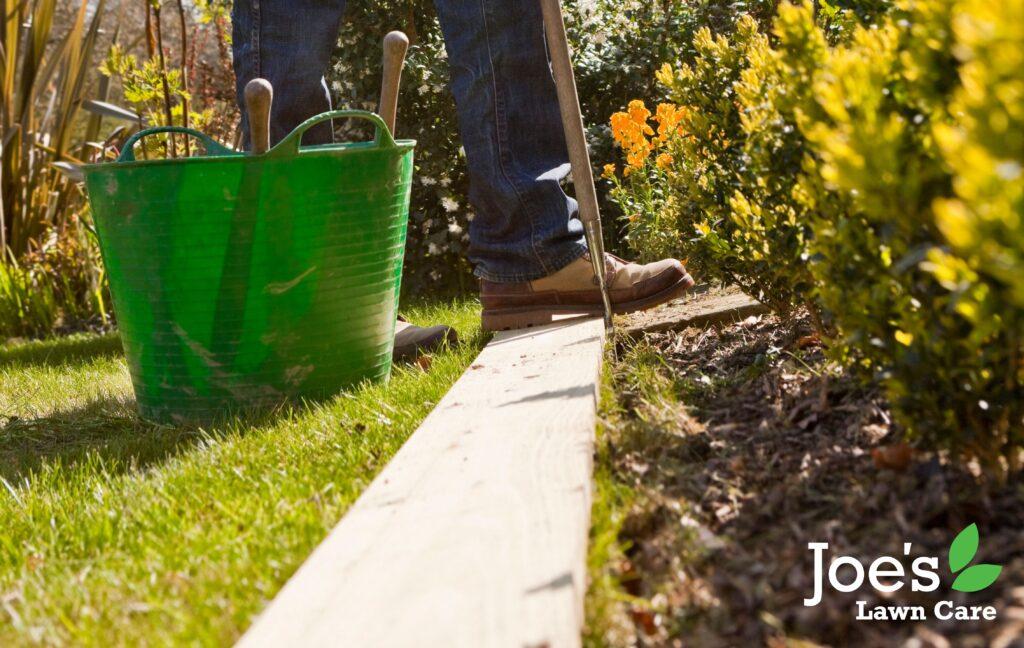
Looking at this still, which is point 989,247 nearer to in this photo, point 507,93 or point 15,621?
point 15,621

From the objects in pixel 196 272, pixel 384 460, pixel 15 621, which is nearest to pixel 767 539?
pixel 384 460

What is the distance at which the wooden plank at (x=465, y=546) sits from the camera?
1132 mm

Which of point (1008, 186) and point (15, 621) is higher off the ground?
point (1008, 186)

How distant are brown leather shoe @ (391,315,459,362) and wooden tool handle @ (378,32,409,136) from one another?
713 mm

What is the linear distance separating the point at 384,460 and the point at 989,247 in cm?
137

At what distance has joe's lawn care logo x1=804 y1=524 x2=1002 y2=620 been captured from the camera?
119 centimetres

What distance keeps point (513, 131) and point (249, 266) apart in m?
0.96

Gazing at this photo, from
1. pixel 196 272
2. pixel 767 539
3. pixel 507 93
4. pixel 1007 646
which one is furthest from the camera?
pixel 507 93

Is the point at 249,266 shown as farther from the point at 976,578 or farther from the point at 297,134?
the point at 976,578

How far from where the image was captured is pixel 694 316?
9.83 feet

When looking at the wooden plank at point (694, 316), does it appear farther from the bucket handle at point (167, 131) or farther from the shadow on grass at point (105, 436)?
the bucket handle at point (167, 131)

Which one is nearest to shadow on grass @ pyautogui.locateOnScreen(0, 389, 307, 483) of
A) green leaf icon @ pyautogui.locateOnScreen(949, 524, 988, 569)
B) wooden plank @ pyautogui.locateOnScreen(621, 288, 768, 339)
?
wooden plank @ pyautogui.locateOnScreen(621, 288, 768, 339)

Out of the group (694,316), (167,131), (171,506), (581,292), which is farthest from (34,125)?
(171,506)

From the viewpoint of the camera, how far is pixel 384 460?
2076mm
